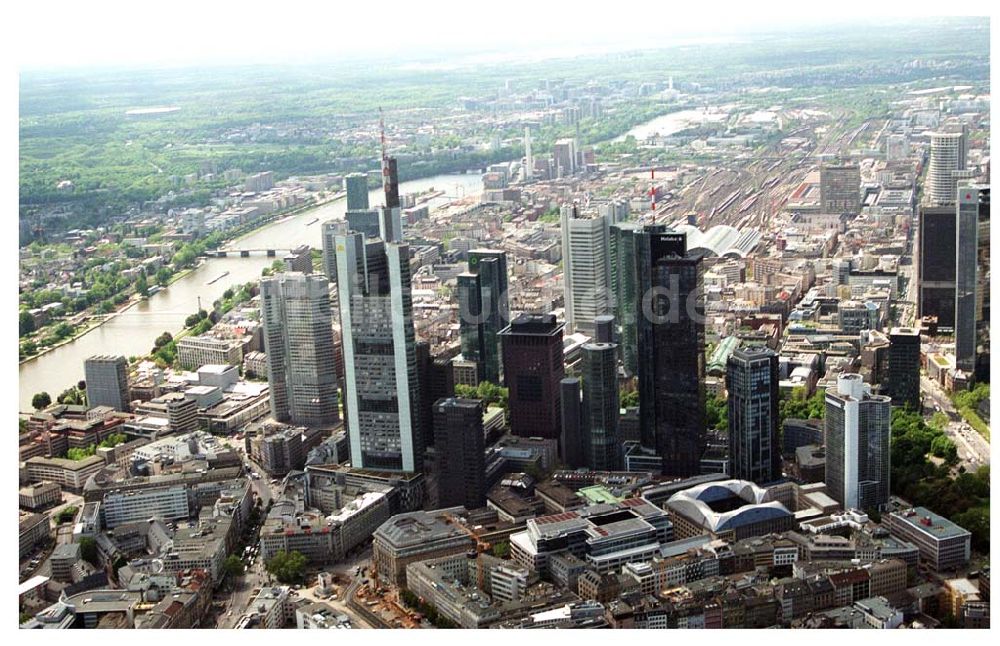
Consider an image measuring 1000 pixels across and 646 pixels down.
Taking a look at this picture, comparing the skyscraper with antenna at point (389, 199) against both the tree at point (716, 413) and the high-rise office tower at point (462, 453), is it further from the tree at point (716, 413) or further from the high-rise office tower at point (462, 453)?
the high-rise office tower at point (462, 453)

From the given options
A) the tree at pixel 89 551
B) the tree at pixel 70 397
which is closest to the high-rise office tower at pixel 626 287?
the tree at pixel 89 551

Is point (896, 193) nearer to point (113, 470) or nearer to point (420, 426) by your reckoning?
point (420, 426)

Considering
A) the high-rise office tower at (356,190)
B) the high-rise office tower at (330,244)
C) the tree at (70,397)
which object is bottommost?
the tree at (70,397)

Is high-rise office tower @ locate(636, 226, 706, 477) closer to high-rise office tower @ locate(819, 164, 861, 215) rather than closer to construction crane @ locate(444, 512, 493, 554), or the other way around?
construction crane @ locate(444, 512, 493, 554)

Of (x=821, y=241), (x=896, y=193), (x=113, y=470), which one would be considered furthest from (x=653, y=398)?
(x=896, y=193)

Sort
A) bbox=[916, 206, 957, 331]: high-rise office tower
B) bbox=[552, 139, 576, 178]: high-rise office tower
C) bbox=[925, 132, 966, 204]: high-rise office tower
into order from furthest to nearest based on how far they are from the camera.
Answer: bbox=[552, 139, 576, 178]: high-rise office tower, bbox=[925, 132, 966, 204]: high-rise office tower, bbox=[916, 206, 957, 331]: high-rise office tower

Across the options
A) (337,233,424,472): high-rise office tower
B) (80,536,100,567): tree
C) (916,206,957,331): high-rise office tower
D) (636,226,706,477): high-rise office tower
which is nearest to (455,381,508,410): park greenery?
(337,233,424,472): high-rise office tower

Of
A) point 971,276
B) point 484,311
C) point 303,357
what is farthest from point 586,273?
point 971,276
